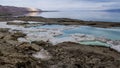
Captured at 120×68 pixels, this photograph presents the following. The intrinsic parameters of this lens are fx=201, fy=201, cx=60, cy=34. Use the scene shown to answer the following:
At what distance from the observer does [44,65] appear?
7398mm

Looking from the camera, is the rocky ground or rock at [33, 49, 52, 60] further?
rock at [33, 49, 52, 60]

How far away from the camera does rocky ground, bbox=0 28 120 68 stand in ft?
23.3

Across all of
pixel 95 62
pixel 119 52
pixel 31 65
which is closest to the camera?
pixel 31 65

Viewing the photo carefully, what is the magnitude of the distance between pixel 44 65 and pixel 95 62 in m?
1.93

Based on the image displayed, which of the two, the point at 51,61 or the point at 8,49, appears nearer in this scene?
the point at 51,61

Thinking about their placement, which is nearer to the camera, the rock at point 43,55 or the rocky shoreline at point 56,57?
the rocky shoreline at point 56,57

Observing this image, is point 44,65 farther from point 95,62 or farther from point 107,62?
point 107,62

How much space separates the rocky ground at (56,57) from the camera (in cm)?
710

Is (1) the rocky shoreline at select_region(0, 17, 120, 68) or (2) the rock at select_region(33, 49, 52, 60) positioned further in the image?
(2) the rock at select_region(33, 49, 52, 60)

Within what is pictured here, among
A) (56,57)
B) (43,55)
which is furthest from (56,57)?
(43,55)

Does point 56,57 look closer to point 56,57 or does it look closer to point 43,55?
point 56,57

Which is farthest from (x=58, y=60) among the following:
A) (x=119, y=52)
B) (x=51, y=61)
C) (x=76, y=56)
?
(x=119, y=52)

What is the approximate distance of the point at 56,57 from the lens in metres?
8.14

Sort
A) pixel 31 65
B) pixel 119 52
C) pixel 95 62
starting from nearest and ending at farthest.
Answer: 1. pixel 31 65
2. pixel 95 62
3. pixel 119 52
